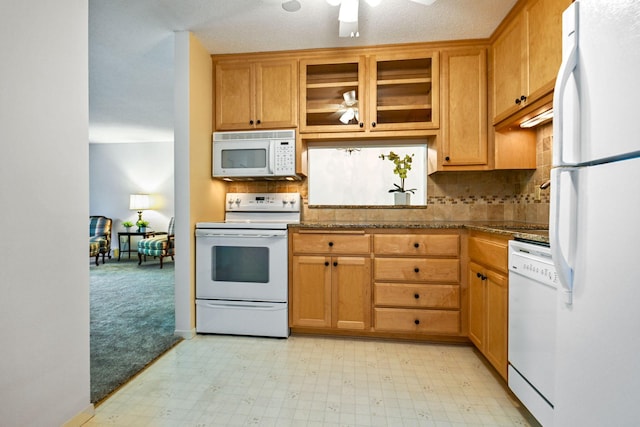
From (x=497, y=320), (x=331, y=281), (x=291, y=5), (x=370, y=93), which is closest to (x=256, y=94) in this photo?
(x=291, y=5)

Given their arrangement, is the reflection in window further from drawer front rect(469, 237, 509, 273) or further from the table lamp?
the table lamp

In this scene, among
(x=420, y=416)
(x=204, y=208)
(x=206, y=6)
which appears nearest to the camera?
(x=420, y=416)

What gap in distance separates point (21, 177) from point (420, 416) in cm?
203

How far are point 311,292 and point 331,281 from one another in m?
0.18

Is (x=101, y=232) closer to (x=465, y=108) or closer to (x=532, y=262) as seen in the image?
(x=465, y=108)

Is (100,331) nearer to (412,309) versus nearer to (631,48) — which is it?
(412,309)

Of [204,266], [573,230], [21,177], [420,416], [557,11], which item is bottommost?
[420,416]

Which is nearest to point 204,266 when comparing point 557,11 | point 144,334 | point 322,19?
point 144,334

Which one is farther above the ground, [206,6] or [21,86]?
[206,6]

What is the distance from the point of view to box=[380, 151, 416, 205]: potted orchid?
280 cm

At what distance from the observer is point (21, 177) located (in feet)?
3.86

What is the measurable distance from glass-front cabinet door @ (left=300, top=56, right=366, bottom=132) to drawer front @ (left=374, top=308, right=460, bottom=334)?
4.95 feet

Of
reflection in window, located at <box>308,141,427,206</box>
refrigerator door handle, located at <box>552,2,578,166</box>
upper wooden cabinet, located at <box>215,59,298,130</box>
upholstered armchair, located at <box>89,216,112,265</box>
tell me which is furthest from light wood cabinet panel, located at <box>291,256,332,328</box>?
upholstered armchair, located at <box>89,216,112,265</box>

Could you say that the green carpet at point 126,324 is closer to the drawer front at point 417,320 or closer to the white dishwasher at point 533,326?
the drawer front at point 417,320
